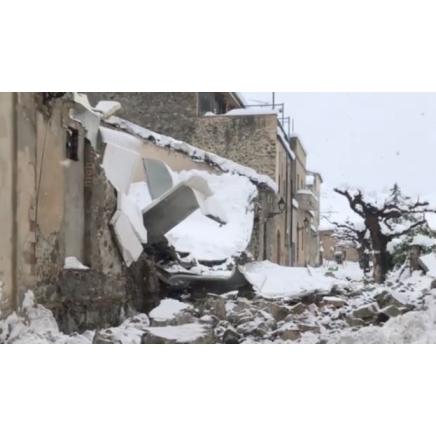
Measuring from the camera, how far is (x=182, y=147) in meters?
4.60

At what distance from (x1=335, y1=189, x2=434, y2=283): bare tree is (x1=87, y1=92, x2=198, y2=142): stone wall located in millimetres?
1092

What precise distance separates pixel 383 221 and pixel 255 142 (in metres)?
0.99

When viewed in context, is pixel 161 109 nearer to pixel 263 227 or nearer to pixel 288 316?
pixel 263 227

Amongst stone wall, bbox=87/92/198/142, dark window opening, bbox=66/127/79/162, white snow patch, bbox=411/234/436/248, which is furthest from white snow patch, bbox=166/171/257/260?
white snow patch, bbox=411/234/436/248

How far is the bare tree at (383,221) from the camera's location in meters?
4.26

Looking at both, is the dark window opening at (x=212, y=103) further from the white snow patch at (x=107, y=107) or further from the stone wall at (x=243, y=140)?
the white snow patch at (x=107, y=107)

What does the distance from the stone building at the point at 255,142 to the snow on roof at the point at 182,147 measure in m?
0.04

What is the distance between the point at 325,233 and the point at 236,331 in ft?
2.78

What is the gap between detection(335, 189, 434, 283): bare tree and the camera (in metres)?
4.26

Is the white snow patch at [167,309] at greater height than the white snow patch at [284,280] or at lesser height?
lesser

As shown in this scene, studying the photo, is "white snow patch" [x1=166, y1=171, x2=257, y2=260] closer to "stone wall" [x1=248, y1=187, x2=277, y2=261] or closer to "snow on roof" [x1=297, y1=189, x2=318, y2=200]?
"stone wall" [x1=248, y1=187, x2=277, y2=261]

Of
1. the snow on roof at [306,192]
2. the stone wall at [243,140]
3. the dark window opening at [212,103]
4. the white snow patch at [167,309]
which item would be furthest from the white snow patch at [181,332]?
the dark window opening at [212,103]

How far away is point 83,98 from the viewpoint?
431cm
